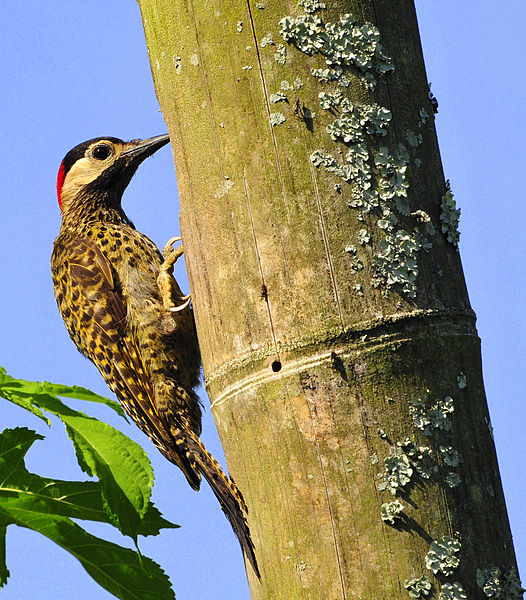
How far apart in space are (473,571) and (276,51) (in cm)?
136

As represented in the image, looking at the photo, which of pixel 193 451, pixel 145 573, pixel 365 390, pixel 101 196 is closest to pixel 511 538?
pixel 365 390

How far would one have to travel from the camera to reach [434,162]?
6.95ft

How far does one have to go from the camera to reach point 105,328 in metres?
4.32

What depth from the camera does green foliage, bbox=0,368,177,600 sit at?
146 centimetres

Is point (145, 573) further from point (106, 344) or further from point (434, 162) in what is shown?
point (106, 344)

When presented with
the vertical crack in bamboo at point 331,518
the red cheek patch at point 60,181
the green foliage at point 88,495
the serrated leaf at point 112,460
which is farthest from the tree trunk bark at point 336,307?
the red cheek patch at point 60,181

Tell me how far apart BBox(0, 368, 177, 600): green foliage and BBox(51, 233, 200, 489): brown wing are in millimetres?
2384

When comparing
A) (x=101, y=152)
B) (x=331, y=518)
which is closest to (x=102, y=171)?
(x=101, y=152)

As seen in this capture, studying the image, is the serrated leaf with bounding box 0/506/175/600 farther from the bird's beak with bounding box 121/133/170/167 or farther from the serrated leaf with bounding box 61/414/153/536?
the bird's beak with bounding box 121/133/170/167

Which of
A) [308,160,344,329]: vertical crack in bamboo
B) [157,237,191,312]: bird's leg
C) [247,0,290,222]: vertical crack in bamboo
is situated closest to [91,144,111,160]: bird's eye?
[157,237,191,312]: bird's leg

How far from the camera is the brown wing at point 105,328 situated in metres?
4.19

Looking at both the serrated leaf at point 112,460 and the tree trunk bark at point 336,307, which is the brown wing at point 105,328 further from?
the serrated leaf at point 112,460

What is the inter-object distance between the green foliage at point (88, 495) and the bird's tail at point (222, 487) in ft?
1.52

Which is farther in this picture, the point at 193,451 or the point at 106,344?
the point at 106,344
